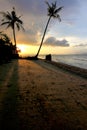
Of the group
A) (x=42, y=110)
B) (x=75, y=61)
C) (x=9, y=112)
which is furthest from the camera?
(x=75, y=61)

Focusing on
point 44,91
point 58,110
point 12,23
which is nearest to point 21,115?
point 58,110

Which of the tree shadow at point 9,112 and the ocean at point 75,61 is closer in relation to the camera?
the tree shadow at point 9,112

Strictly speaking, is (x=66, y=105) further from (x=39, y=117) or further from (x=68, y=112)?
(x=39, y=117)

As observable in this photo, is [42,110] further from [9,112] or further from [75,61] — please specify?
[75,61]

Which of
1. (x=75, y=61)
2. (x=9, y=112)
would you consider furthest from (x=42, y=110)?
(x=75, y=61)

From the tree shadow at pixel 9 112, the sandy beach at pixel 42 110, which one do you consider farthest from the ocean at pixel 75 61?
the tree shadow at pixel 9 112

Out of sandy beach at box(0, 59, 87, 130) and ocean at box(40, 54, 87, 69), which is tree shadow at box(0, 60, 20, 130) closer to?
sandy beach at box(0, 59, 87, 130)

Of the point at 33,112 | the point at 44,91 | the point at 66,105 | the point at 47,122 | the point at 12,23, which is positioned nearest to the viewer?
the point at 47,122

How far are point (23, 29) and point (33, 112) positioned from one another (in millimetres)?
45342

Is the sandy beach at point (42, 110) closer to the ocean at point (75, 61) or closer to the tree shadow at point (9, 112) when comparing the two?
the tree shadow at point (9, 112)

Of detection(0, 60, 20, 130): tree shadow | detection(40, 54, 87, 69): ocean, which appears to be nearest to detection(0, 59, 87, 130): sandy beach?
detection(0, 60, 20, 130): tree shadow

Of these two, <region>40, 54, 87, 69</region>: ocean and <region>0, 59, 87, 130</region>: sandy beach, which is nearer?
<region>0, 59, 87, 130</region>: sandy beach

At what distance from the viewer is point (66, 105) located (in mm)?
7715

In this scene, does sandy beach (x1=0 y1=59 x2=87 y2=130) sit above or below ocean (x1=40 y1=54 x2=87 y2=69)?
above
